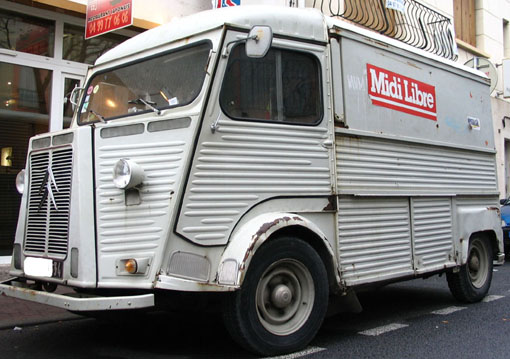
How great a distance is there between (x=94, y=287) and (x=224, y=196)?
1220mm

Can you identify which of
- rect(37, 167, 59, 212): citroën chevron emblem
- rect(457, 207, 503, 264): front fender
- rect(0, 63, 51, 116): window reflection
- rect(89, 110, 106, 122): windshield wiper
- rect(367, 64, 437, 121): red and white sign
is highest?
rect(0, 63, 51, 116): window reflection

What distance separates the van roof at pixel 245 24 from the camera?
15.2 ft

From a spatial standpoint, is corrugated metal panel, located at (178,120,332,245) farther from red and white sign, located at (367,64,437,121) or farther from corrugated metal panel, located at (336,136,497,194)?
red and white sign, located at (367,64,437,121)

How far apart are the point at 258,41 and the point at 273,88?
1.81ft

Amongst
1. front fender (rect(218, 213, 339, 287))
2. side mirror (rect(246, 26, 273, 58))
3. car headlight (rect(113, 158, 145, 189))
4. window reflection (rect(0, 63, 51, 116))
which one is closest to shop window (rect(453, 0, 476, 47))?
window reflection (rect(0, 63, 51, 116))

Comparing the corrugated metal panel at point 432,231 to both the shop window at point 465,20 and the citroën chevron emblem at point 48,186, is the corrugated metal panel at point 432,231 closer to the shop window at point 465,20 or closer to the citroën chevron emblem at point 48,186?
the citroën chevron emblem at point 48,186

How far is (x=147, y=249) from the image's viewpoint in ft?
13.6

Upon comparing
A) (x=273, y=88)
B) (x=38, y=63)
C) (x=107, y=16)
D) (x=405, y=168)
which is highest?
(x=107, y=16)

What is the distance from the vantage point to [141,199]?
4.24 metres

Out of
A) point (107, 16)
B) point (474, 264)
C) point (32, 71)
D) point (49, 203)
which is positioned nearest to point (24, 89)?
point (32, 71)

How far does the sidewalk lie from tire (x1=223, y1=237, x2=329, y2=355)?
2708mm

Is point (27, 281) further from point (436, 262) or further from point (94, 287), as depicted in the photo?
point (436, 262)

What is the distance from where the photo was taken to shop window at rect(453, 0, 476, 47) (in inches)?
672

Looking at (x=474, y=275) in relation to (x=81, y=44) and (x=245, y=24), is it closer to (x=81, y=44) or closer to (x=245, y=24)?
(x=245, y=24)
